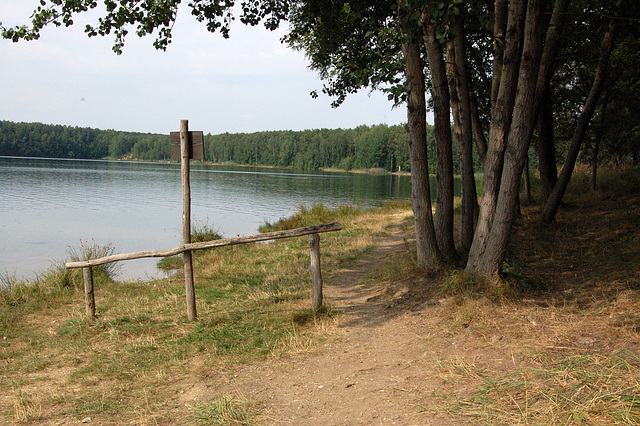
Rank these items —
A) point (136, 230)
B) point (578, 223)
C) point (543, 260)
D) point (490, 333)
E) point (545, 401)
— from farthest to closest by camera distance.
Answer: point (136, 230) → point (578, 223) → point (543, 260) → point (490, 333) → point (545, 401)

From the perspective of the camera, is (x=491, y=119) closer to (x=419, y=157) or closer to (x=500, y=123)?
(x=500, y=123)

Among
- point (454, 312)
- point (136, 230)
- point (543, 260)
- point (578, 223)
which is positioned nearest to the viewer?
point (454, 312)

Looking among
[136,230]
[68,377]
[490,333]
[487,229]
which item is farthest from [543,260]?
[136,230]

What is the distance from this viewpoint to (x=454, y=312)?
6.06 meters

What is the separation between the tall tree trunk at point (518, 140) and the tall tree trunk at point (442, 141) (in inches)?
67.3

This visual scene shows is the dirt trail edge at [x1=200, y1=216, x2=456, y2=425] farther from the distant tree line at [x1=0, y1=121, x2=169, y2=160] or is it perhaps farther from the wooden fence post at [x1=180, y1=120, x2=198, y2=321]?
the distant tree line at [x1=0, y1=121, x2=169, y2=160]

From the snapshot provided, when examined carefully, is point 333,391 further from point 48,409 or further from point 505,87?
point 505,87

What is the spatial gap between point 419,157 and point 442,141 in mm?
544

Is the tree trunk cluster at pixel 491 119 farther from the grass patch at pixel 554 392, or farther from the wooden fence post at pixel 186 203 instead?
the wooden fence post at pixel 186 203

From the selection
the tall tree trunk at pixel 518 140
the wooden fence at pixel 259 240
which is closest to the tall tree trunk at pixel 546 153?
the tall tree trunk at pixel 518 140

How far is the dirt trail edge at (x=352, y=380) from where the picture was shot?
159 inches

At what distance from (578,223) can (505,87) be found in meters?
6.52

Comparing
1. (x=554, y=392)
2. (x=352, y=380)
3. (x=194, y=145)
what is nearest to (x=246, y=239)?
(x=194, y=145)

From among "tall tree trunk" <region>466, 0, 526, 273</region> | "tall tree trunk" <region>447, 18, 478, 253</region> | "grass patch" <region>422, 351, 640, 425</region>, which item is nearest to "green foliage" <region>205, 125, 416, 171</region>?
"tall tree trunk" <region>447, 18, 478, 253</region>
